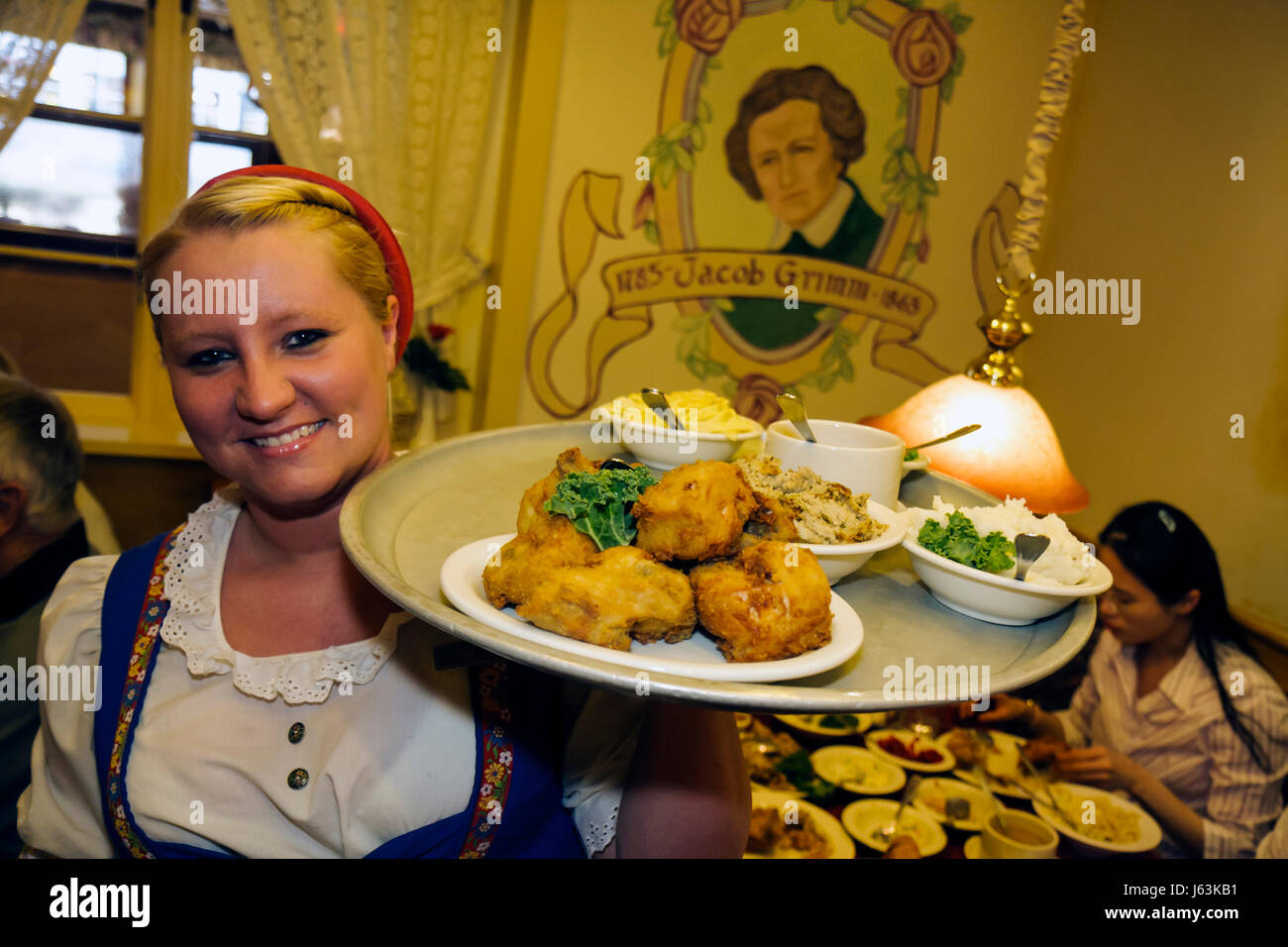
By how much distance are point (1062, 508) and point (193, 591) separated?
81.6 inches

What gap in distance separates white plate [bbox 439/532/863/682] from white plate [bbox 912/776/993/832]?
1.74 m

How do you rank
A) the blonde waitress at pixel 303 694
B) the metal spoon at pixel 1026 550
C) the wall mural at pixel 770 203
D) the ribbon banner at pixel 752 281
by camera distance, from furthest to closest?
the ribbon banner at pixel 752 281
the wall mural at pixel 770 203
the blonde waitress at pixel 303 694
the metal spoon at pixel 1026 550

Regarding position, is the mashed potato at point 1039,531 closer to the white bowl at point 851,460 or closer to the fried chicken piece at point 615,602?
the white bowl at point 851,460

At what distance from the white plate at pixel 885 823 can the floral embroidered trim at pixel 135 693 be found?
197cm

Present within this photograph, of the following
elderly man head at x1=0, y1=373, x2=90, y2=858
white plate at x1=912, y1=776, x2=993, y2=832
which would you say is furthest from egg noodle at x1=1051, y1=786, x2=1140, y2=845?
elderly man head at x1=0, y1=373, x2=90, y2=858

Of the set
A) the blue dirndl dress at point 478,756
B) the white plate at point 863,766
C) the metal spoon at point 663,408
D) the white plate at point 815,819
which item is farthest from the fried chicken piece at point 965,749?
the metal spoon at point 663,408

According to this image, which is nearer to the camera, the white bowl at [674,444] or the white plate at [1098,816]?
the white bowl at [674,444]

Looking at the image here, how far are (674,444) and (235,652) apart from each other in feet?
3.60

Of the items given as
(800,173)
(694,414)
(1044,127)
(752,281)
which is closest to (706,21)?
(800,173)

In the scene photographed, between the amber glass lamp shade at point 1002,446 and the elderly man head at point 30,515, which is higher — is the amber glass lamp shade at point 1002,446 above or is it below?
above

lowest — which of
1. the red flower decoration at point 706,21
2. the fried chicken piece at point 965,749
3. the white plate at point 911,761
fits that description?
the white plate at point 911,761

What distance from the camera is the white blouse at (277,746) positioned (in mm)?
1672

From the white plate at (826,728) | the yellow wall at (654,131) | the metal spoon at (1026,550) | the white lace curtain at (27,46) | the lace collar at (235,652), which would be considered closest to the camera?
the metal spoon at (1026,550)
